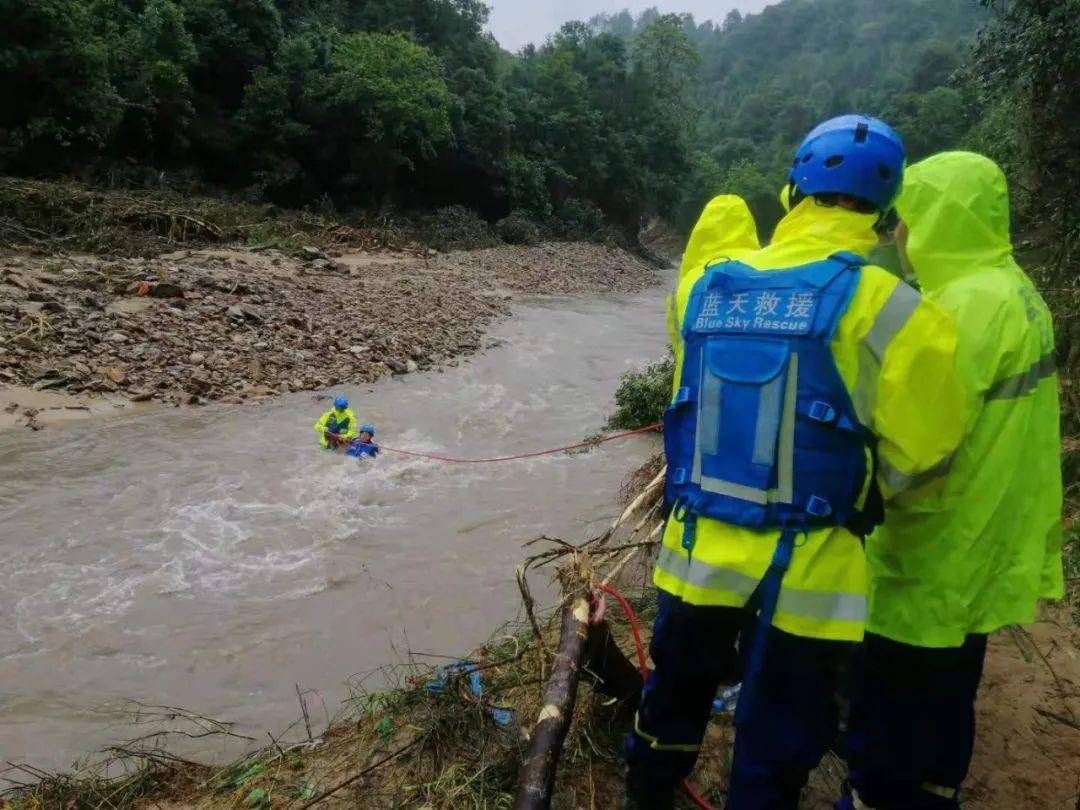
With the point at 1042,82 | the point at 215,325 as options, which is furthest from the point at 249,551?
the point at 1042,82

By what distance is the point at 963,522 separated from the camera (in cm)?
169

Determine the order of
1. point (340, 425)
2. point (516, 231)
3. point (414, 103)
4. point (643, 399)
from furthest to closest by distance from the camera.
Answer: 1. point (516, 231)
2. point (414, 103)
3. point (643, 399)
4. point (340, 425)

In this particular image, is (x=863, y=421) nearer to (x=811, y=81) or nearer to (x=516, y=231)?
(x=516, y=231)

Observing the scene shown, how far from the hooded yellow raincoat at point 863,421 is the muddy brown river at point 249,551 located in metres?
2.58

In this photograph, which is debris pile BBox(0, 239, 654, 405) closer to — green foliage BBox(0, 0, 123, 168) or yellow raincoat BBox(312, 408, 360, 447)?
yellow raincoat BBox(312, 408, 360, 447)

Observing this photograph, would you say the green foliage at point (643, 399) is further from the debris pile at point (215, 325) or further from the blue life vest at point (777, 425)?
the blue life vest at point (777, 425)

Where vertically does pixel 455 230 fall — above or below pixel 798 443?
above

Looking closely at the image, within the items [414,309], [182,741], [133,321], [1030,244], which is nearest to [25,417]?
[133,321]

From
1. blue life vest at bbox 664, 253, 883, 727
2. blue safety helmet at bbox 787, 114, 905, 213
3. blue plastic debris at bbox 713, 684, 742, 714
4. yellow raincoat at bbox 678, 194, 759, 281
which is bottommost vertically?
blue plastic debris at bbox 713, 684, 742, 714

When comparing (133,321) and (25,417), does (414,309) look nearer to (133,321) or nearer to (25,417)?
(133,321)

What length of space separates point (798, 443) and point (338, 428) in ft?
20.8

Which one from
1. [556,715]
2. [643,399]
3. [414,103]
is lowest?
[643,399]

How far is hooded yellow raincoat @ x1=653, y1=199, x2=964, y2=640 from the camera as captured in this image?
1.42 metres

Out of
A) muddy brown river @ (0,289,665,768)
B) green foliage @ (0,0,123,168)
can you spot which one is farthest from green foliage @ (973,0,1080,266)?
green foliage @ (0,0,123,168)
